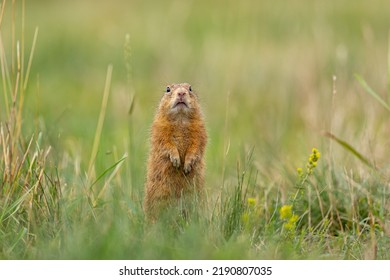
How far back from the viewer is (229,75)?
11.5m

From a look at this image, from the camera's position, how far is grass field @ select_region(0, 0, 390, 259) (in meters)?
4.82

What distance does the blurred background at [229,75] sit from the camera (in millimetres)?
7977

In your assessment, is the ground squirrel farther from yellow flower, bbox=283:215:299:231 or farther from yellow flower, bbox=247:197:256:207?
yellow flower, bbox=283:215:299:231

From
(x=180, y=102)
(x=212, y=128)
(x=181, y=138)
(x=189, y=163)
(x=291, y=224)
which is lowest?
(x=212, y=128)

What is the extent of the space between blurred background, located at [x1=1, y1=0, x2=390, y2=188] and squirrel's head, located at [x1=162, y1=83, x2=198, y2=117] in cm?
59

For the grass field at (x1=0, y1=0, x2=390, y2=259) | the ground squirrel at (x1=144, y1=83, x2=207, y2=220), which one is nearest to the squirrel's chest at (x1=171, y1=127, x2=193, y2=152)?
the ground squirrel at (x1=144, y1=83, x2=207, y2=220)

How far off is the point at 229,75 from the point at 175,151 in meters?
6.26

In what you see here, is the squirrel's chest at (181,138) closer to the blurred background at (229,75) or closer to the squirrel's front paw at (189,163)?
the squirrel's front paw at (189,163)

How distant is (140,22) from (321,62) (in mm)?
6131

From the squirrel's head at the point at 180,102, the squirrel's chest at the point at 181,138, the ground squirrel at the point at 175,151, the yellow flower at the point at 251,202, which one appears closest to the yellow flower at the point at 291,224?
the yellow flower at the point at 251,202

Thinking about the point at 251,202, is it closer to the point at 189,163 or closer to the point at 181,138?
the point at 189,163

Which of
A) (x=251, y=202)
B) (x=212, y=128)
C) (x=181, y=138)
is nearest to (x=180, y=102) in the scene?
(x=181, y=138)

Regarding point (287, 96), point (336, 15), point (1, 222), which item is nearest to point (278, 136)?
point (287, 96)

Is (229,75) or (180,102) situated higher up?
(180,102)
